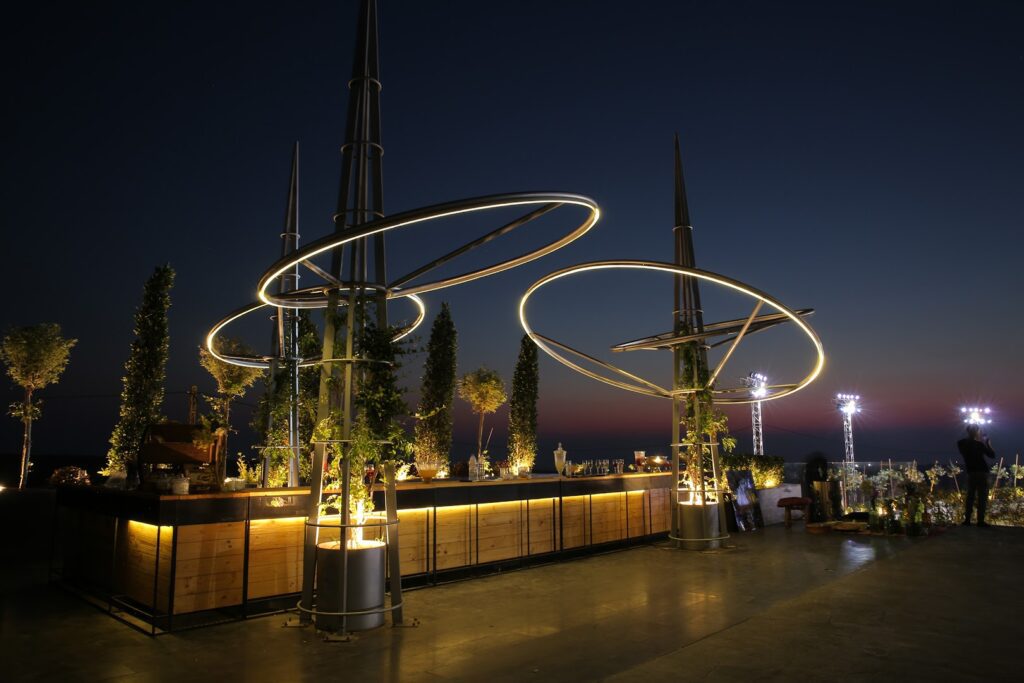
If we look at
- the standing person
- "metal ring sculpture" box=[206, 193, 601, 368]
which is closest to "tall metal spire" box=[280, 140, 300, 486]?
"metal ring sculpture" box=[206, 193, 601, 368]

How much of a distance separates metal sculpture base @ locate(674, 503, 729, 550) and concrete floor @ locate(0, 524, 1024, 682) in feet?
6.29

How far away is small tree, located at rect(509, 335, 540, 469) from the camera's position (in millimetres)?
18047

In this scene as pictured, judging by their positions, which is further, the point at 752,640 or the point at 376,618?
the point at 376,618

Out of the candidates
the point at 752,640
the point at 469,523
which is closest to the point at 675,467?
the point at 469,523

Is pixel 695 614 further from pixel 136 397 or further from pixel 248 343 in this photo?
pixel 248 343

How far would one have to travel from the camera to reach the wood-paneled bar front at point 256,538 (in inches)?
246

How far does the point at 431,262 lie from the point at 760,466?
11010 mm

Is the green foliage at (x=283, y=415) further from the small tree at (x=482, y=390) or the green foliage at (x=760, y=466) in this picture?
the green foliage at (x=760, y=466)

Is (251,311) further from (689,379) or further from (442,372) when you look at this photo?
(442,372)

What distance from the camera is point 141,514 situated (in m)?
6.46

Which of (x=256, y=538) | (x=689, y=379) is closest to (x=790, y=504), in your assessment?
(x=689, y=379)

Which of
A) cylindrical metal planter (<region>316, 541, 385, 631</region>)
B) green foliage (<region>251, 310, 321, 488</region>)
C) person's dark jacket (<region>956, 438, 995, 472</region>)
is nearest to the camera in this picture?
cylindrical metal planter (<region>316, 541, 385, 631</region>)

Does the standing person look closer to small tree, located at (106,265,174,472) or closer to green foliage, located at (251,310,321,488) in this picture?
green foliage, located at (251,310,321,488)

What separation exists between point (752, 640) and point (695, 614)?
1.05 metres
